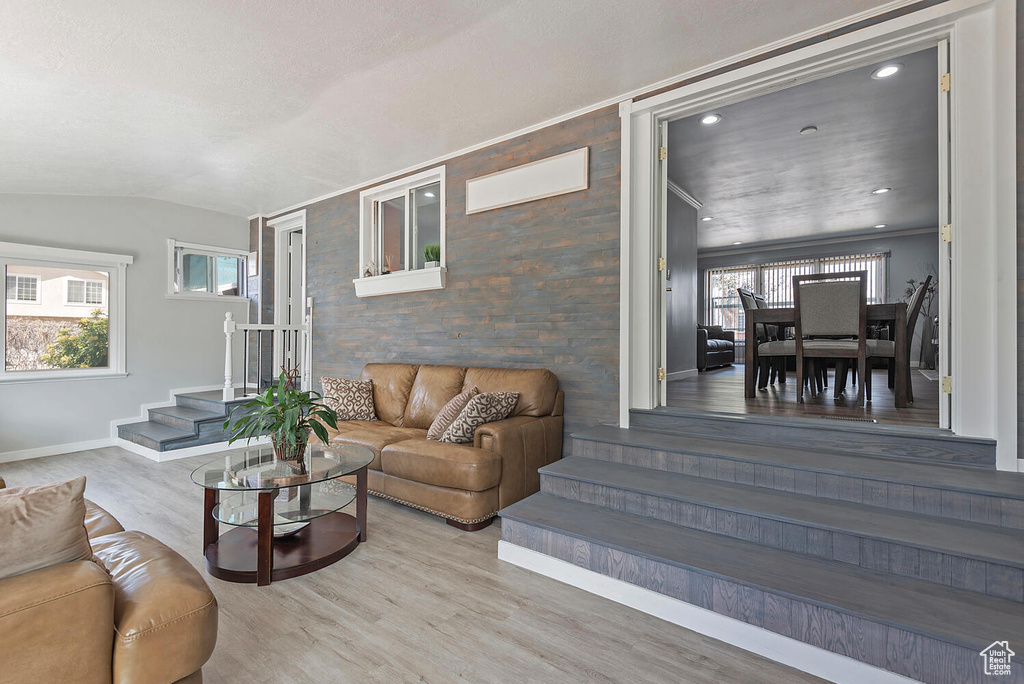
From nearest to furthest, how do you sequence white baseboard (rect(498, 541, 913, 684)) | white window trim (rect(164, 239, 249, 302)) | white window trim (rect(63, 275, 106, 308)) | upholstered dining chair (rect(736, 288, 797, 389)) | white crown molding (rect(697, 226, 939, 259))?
white baseboard (rect(498, 541, 913, 684)) → upholstered dining chair (rect(736, 288, 797, 389)) → white window trim (rect(63, 275, 106, 308)) → white window trim (rect(164, 239, 249, 302)) → white crown molding (rect(697, 226, 939, 259))

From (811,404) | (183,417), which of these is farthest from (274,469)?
(811,404)

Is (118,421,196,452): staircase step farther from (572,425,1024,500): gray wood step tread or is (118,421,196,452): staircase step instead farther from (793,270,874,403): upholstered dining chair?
(793,270,874,403): upholstered dining chair

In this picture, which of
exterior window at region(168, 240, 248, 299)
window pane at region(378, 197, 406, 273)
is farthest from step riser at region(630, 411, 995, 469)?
exterior window at region(168, 240, 248, 299)

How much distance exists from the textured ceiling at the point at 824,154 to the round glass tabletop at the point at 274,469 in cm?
377

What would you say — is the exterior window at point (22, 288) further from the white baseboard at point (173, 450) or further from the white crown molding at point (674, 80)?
the white crown molding at point (674, 80)

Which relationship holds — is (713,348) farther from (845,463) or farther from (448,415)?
(448,415)

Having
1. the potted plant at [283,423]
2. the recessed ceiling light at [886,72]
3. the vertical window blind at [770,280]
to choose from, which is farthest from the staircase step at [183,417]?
the vertical window blind at [770,280]

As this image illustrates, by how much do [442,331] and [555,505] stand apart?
2.21 metres

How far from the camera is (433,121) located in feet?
12.0

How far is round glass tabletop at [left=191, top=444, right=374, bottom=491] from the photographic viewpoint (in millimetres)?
2286

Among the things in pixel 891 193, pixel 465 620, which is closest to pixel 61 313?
pixel 465 620

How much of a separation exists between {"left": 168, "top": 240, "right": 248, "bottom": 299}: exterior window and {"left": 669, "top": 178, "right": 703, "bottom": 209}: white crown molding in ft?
18.2

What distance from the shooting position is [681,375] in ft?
19.9

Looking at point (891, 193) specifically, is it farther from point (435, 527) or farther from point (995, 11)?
point (435, 527)
